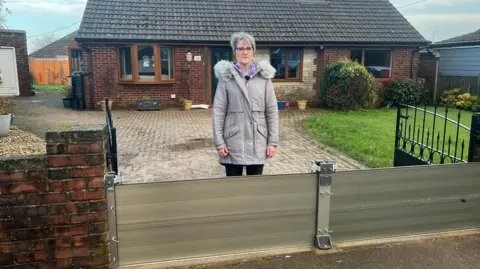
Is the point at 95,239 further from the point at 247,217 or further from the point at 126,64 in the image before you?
the point at 126,64

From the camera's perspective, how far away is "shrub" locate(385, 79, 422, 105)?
15844 mm

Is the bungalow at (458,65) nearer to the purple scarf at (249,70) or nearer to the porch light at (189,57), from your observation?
the porch light at (189,57)

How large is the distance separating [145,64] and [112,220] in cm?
1293

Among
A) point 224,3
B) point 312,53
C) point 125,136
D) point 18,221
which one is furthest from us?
point 224,3

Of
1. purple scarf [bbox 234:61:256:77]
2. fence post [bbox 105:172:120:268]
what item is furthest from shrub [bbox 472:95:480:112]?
fence post [bbox 105:172:120:268]

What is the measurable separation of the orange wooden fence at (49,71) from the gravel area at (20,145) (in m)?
28.1

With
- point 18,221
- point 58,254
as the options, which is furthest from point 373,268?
point 18,221

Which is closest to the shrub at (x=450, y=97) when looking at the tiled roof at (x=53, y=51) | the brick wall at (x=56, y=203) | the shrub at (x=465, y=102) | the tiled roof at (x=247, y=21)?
the shrub at (x=465, y=102)

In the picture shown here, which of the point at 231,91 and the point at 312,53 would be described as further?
the point at 312,53

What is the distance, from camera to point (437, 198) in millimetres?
3682

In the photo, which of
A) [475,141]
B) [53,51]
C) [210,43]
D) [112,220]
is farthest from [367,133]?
[53,51]

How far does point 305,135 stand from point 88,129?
7.59 m

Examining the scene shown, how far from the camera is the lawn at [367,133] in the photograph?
7.40 metres

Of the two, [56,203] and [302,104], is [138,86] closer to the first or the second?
[302,104]
